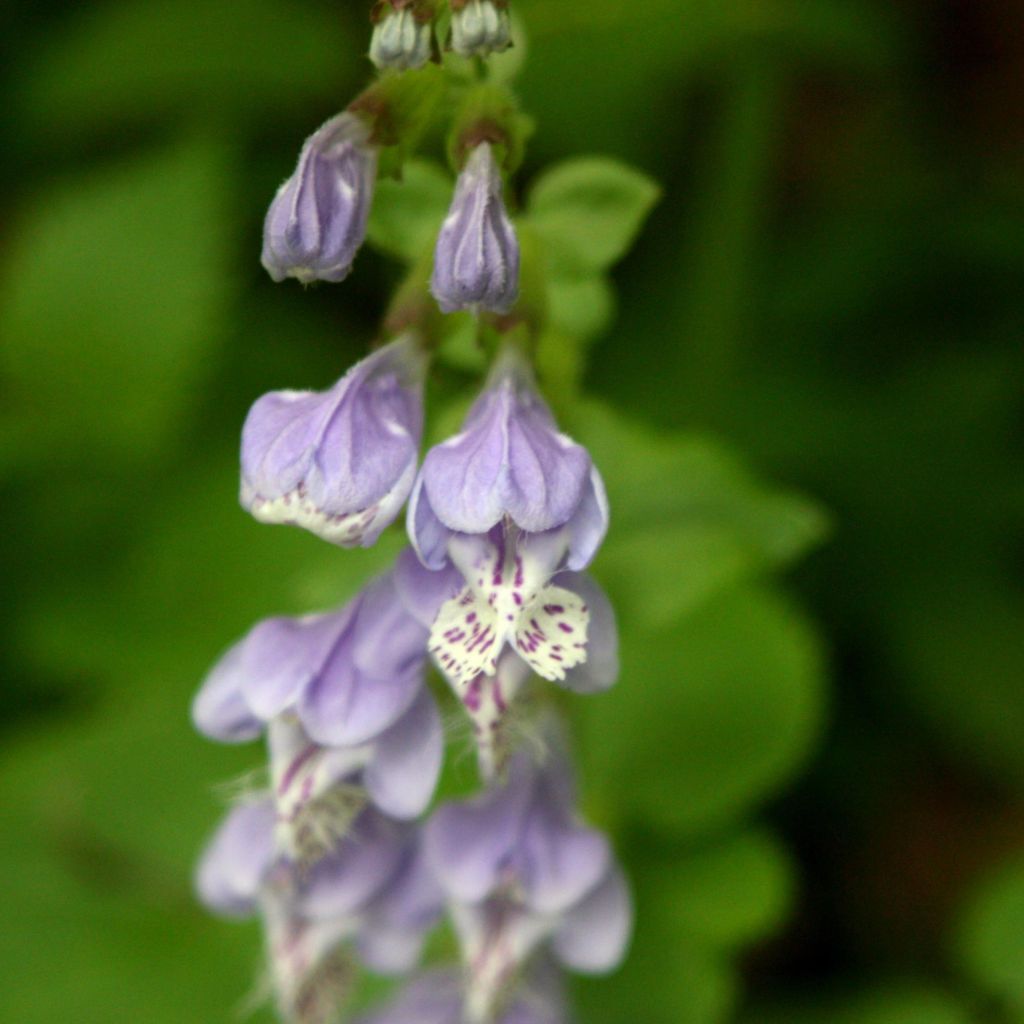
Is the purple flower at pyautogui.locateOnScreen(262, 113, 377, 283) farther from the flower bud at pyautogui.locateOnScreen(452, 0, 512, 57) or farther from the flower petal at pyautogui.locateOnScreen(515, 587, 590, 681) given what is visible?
the flower petal at pyautogui.locateOnScreen(515, 587, 590, 681)

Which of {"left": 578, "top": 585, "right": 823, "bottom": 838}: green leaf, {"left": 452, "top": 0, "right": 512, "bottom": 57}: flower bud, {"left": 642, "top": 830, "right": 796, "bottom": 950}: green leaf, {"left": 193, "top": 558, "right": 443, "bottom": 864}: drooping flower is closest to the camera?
{"left": 452, "top": 0, "right": 512, "bottom": 57}: flower bud

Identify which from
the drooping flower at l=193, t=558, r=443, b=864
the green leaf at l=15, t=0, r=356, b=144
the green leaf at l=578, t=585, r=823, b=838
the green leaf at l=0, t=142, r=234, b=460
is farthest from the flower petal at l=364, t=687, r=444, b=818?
the green leaf at l=15, t=0, r=356, b=144

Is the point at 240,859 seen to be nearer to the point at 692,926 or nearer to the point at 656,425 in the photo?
the point at 692,926

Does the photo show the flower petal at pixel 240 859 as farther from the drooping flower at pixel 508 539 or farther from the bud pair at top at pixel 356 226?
the bud pair at top at pixel 356 226

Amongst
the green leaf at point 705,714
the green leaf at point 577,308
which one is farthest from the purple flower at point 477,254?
the green leaf at point 705,714

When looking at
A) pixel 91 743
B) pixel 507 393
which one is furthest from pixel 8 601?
pixel 507 393

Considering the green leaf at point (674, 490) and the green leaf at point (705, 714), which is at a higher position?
the green leaf at point (674, 490)

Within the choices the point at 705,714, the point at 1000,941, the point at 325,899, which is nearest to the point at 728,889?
the point at 705,714
